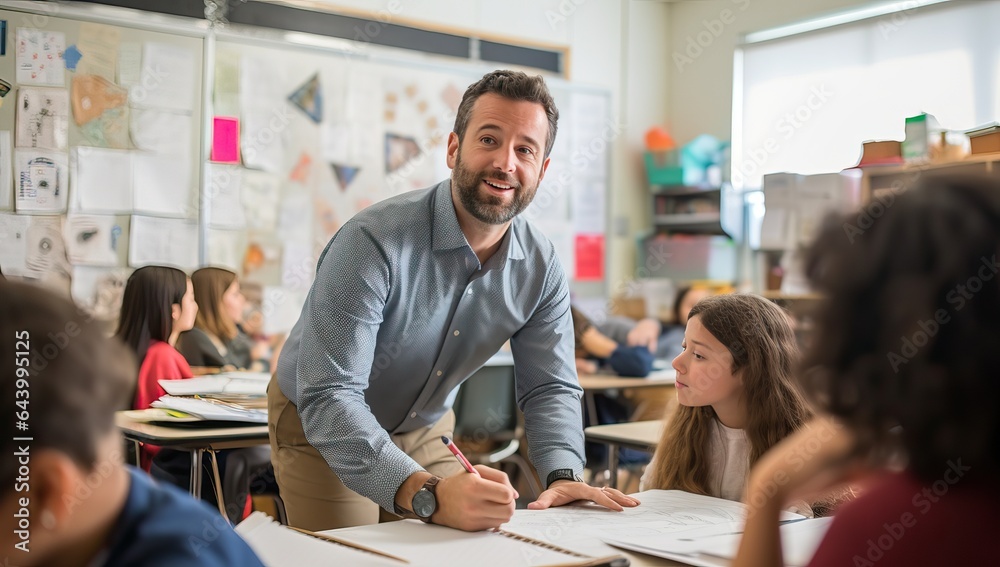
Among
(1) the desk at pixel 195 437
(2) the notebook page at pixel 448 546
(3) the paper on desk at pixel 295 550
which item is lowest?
(1) the desk at pixel 195 437

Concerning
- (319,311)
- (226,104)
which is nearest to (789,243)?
(226,104)

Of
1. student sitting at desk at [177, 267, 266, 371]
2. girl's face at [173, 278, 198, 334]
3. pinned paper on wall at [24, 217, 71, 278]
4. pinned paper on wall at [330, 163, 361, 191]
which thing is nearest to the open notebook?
girl's face at [173, 278, 198, 334]

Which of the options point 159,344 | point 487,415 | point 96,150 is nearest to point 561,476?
point 159,344

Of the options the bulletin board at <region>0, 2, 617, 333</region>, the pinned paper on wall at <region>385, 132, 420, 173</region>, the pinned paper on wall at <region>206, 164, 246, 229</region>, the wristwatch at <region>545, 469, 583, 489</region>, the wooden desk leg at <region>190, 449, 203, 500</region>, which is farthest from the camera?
the pinned paper on wall at <region>385, 132, 420, 173</region>

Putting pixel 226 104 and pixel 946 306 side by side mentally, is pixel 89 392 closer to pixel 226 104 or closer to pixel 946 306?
pixel 946 306

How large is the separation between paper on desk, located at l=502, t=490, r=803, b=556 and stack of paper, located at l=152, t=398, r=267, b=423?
3.91 ft

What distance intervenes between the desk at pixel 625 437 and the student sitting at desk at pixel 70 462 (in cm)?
190

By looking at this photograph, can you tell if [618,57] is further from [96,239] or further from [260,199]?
Result: [96,239]

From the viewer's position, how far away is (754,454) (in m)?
1.81

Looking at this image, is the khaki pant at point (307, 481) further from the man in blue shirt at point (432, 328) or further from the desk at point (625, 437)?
the desk at point (625, 437)

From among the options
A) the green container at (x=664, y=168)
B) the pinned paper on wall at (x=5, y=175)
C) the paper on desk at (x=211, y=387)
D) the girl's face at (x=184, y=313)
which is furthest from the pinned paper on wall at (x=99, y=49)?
the green container at (x=664, y=168)

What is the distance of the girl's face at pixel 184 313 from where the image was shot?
3.28m

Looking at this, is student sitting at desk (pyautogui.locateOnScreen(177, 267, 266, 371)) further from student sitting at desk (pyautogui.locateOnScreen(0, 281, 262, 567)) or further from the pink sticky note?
student sitting at desk (pyautogui.locateOnScreen(0, 281, 262, 567))

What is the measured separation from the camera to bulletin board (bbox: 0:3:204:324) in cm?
446
